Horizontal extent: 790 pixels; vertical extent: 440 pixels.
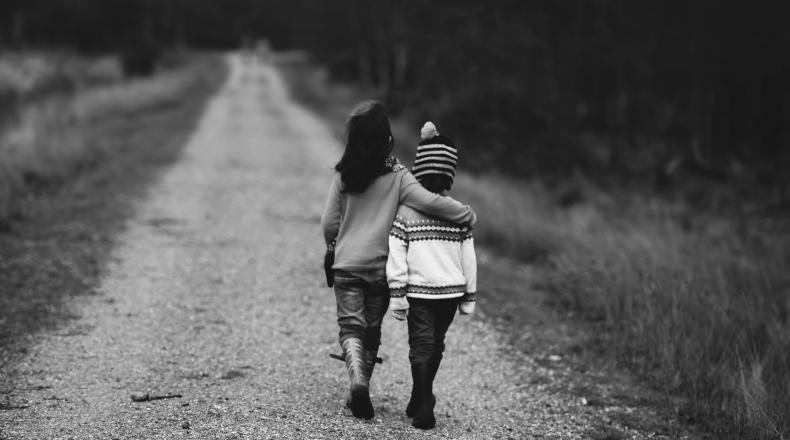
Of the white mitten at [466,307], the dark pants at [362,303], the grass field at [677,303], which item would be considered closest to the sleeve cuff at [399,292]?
the dark pants at [362,303]

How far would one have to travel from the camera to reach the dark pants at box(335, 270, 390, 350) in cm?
385

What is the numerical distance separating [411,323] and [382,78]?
24.0 m

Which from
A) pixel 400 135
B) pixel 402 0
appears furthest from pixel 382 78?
pixel 400 135

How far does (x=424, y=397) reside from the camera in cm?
384

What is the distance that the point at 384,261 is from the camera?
384 cm

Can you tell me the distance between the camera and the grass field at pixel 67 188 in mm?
6258

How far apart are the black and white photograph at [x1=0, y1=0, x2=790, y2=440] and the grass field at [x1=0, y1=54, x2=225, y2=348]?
0.05 m

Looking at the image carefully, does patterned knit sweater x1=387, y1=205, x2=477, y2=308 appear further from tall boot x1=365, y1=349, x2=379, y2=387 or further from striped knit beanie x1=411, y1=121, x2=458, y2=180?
tall boot x1=365, y1=349, x2=379, y2=387

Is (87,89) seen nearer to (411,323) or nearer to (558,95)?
(558,95)

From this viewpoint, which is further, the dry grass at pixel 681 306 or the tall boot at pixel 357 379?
the dry grass at pixel 681 306

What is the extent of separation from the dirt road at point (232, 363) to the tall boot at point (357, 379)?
0.11 m

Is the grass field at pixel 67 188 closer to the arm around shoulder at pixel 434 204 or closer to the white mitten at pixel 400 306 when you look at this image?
the white mitten at pixel 400 306

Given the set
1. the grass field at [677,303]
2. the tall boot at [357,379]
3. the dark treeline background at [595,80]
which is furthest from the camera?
the dark treeline background at [595,80]

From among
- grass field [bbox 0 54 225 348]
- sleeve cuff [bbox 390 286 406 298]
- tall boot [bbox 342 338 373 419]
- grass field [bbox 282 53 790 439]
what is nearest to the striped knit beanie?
sleeve cuff [bbox 390 286 406 298]
